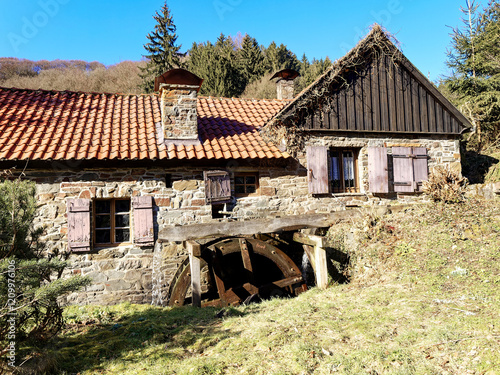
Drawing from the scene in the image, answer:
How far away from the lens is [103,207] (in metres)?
7.37

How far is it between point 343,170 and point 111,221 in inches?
225

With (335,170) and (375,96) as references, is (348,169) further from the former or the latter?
(375,96)

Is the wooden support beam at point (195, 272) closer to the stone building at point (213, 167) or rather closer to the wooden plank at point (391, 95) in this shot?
the stone building at point (213, 167)

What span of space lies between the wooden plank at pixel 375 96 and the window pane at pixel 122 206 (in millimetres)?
6373

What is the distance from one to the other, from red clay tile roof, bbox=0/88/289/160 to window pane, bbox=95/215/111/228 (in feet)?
4.25

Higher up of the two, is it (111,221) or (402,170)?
(402,170)

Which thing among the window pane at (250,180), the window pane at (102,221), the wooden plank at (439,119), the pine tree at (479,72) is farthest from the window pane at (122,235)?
the pine tree at (479,72)

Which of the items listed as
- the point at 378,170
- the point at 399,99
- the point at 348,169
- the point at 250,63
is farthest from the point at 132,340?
the point at 250,63

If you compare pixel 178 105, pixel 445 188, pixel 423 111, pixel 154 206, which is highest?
pixel 423 111

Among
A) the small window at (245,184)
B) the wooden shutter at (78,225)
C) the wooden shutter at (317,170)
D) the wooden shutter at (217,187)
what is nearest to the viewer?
the wooden shutter at (78,225)

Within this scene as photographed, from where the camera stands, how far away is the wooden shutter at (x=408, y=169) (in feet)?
29.9

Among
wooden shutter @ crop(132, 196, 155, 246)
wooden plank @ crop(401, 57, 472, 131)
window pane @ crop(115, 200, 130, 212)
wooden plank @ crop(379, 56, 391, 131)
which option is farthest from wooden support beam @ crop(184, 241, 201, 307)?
wooden plank @ crop(401, 57, 472, 131)

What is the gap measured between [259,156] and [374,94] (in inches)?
153

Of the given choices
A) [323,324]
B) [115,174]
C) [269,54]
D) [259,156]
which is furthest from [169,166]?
[269,54]
